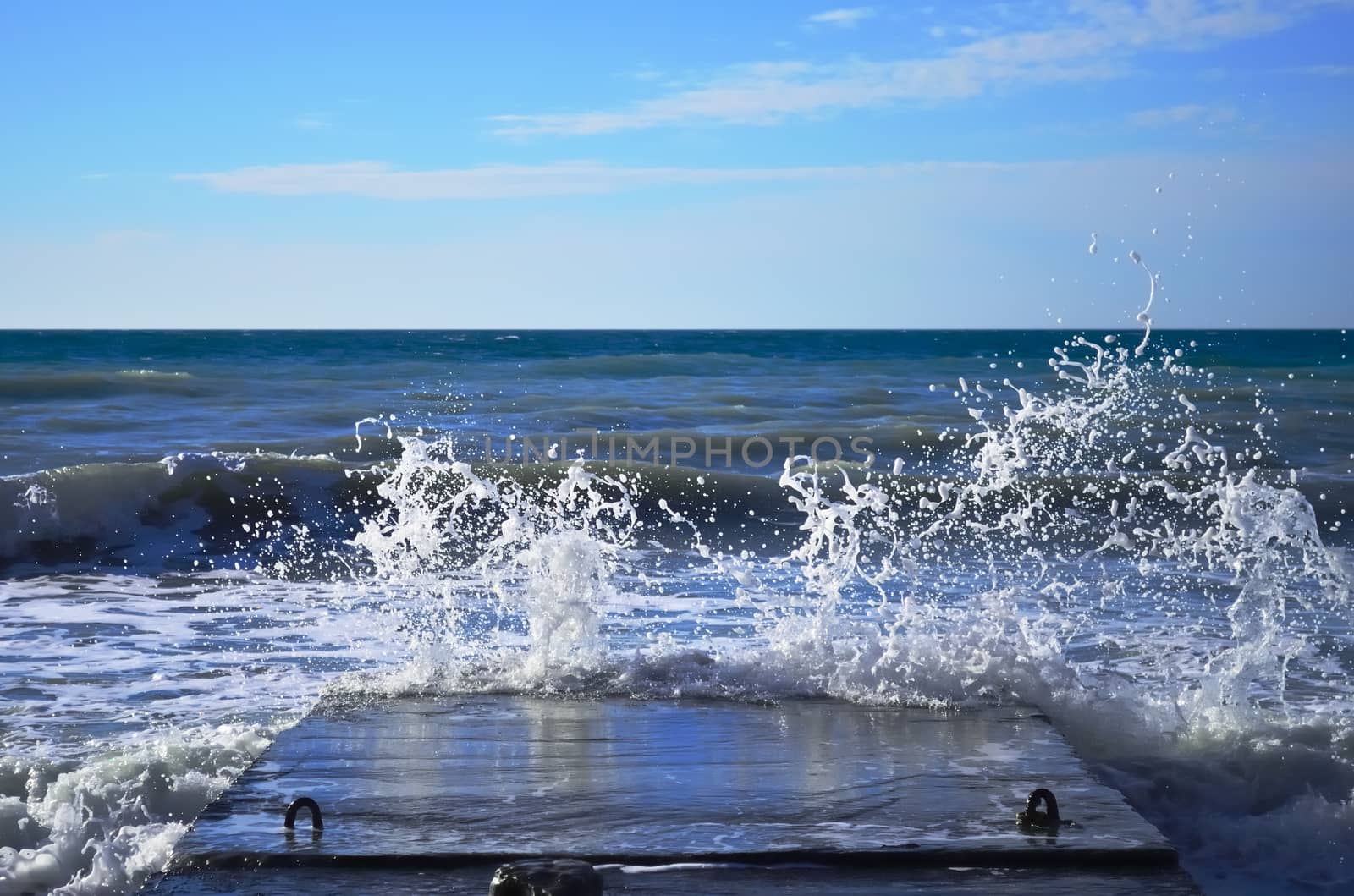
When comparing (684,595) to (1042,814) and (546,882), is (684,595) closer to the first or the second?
(1042,814)

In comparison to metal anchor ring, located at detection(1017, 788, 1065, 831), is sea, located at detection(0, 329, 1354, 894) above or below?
below

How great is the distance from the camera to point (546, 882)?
2605 mm

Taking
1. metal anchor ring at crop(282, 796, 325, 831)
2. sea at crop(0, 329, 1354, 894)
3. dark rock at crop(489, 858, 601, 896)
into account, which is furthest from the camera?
sea at crop(0, 329, 1354, 894)

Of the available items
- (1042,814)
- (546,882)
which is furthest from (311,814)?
(1042,814)

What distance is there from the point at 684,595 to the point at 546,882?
5.71 metres

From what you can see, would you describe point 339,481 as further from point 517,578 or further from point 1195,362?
point 1195,362

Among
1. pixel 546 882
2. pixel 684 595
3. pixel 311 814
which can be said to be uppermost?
pixel 546 882

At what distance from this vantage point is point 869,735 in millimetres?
4410

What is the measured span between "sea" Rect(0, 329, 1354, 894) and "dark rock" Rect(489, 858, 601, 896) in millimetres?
1855

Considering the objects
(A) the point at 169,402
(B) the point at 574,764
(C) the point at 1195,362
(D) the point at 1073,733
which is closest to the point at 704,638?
(D) the point at 1073,733

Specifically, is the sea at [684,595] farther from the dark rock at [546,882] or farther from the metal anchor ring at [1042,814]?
the dark rock at [546,882]

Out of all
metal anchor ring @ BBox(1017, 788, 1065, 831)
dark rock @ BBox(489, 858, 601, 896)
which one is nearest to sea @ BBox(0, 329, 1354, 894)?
metal anchor ring @ BBox(1017, 788, 1065, 831)

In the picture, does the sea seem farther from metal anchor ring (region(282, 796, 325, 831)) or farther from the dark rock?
the dark rock

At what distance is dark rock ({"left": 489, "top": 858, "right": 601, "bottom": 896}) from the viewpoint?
8.50ft
